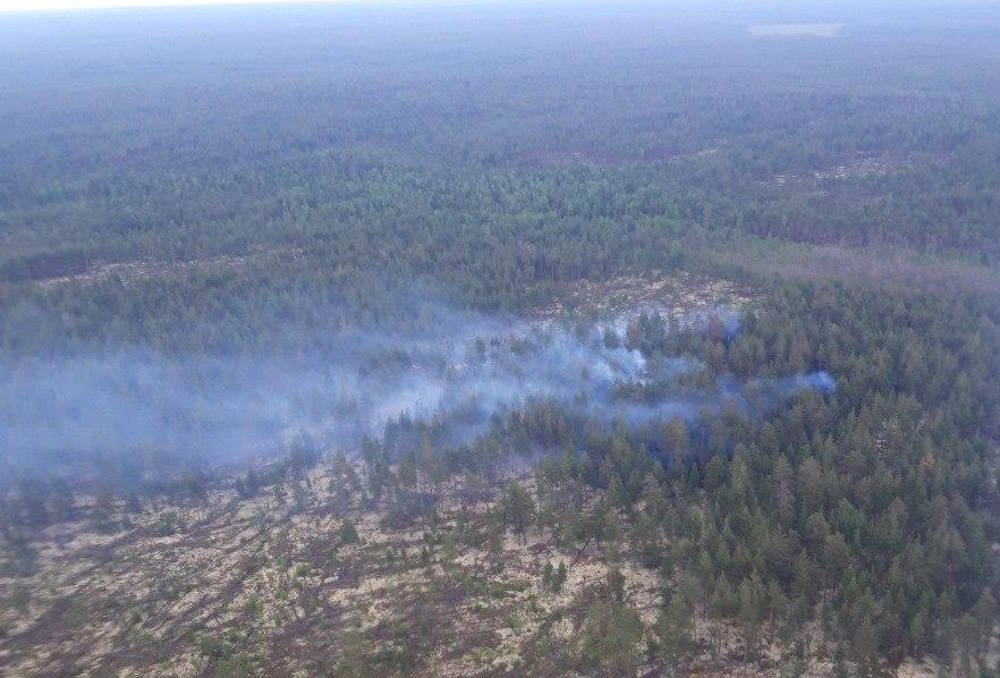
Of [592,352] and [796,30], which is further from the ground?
[796,30]

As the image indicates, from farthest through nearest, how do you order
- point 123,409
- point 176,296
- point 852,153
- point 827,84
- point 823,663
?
point 827,84 → point 852,153 → point 176,296 → point 123,409 → point 823,663

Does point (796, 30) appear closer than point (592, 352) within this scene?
No

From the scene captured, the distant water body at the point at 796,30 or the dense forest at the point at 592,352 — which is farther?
the distant water body at the point at 796,30

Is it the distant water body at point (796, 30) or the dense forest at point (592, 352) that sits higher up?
the distant water body at point (796, 30)

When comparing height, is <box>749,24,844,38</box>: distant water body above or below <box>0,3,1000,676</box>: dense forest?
above

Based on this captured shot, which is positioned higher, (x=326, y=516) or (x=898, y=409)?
(x=898, y=409)

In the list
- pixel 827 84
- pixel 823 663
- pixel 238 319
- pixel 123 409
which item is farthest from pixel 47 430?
pixel 827 84

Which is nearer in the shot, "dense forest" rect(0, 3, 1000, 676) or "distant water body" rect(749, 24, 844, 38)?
"dense forest" rect(0, 3, 1000, 676)

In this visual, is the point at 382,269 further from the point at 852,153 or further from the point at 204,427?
the point at 852,153
